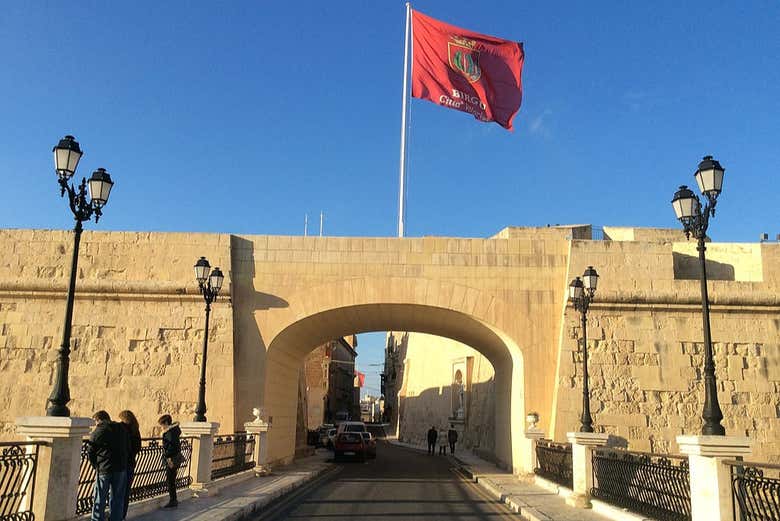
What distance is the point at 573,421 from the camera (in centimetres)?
1722

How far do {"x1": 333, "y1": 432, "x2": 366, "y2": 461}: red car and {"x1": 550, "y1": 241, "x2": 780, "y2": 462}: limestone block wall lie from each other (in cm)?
987

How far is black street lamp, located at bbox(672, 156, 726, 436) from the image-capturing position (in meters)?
7.79

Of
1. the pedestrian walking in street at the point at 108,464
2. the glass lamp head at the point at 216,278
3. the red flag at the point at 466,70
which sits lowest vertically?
the pedestrian walking in street at the point at 108,464

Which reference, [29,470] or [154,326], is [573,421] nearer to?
[154,326]

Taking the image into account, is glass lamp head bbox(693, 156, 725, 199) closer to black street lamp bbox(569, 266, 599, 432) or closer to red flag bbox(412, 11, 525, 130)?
black street lamp bbox(569, 266, 599, 432)

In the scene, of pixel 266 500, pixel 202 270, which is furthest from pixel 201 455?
pixel 202 270

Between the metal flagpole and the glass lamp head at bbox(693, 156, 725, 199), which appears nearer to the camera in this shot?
the glass lamp head at bbox(693, 156, 725, 199)

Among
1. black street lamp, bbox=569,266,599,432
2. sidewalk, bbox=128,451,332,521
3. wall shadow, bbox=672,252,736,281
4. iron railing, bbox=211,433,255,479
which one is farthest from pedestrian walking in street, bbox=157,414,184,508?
wall shadow, bbox=672,252,736,281

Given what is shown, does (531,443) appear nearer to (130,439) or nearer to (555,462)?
(555,462)

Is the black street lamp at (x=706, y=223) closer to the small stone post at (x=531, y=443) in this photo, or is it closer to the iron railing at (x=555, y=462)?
the iron railing at (x=555, y=462)

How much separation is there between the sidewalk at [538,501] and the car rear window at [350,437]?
24.4 ft

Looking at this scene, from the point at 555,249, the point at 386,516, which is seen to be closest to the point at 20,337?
the point at 386,516

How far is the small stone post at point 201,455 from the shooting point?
469 inches

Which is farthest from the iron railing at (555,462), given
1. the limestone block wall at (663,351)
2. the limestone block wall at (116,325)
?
the limestone block wall at (116,325)
